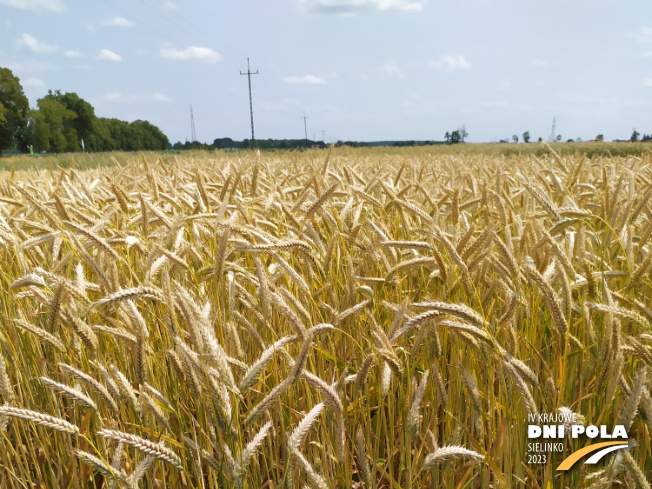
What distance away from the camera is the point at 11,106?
52875mm

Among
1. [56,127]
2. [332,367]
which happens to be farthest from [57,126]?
[332,367]

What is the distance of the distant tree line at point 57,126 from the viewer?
52531 mm

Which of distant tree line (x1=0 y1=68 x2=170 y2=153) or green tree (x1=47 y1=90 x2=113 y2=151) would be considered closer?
distant tree line (x1=0 y1=68 x2=170 y2=153)

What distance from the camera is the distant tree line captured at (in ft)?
172

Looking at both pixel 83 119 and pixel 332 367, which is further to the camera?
pixel 83 119

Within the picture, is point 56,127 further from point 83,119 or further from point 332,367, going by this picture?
point 332,367

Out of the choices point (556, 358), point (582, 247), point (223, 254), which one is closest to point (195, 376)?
point (223, 254)

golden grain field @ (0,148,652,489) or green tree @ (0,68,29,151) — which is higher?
green tree @ (0,68,29,151)

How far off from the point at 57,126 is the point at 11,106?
15.9 m

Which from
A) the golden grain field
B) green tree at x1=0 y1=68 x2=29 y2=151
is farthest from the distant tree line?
the golden grain field

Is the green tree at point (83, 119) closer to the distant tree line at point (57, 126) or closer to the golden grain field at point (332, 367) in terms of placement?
the distant tree line at point (57, 126)

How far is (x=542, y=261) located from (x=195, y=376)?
1104 millimetres

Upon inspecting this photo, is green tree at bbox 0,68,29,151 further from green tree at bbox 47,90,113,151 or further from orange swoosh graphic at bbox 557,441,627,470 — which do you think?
orange swoosh graphic at bbox 557,441,627,470

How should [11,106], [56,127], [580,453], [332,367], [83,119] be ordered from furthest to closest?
1. [83,119]
2. [56,127]
3. [11,106]
4. [332,367]
5. [580,453]
